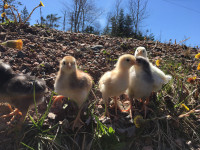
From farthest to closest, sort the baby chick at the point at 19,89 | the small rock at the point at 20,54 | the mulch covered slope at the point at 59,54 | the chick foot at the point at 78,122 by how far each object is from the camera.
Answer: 1. the small rock at the point at 20,54
2. the mulch covered slope at the point at 59,54
3. the chick foot at the point at 78,122
4. the baby chick at the point at 19,89

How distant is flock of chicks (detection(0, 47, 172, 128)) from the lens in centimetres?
180

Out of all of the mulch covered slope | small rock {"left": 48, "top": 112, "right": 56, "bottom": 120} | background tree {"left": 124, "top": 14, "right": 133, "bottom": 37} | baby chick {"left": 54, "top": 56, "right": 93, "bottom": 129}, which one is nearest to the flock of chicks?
baby chick {"left": 54, "top": 56, "right": 93, "bottom": 129}

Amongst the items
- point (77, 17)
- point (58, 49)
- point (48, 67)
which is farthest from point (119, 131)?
point (77, 17)

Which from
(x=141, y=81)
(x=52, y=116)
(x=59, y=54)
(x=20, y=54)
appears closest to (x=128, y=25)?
(x=59, y=54)

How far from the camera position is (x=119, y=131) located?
75.2 inches

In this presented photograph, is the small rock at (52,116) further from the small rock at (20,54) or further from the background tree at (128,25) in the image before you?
the background tree at (128,25)

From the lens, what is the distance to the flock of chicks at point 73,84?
1.80 meters

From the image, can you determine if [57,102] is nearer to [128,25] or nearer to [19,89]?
[19,89]

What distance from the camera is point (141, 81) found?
7.09 feet

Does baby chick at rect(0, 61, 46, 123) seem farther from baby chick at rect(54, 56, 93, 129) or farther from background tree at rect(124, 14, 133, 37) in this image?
background tree at rect(124, 14, 133, 37)

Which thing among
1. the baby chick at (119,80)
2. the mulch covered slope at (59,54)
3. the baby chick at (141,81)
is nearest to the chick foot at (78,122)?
the mulch covered slope at (59,54)

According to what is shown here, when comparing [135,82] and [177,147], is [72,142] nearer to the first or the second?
[135,82]

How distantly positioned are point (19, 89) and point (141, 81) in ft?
5.01

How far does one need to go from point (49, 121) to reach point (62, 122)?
0.64ft
